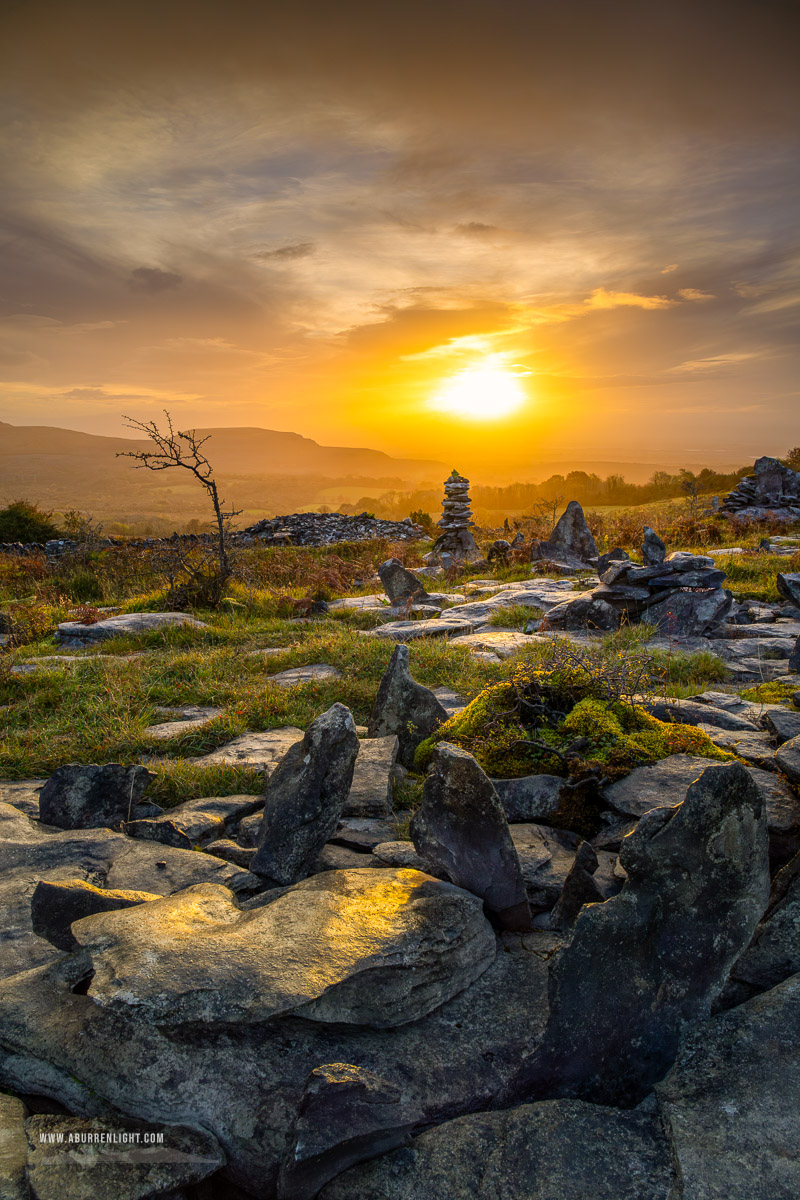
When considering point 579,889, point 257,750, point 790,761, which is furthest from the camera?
point 257,750

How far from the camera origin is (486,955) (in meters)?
2.88

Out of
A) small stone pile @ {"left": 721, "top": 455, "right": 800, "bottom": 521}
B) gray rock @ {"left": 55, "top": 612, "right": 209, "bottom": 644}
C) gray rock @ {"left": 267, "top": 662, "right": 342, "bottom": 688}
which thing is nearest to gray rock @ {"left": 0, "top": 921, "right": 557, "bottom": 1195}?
gray rock @ {"left": 267, "top": 662, "right": 342, "bottom": 688}

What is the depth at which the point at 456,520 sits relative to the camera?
24.9 metres

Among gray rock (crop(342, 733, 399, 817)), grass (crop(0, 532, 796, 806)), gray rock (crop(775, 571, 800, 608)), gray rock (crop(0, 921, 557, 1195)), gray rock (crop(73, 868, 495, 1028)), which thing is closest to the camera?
gray rock (crop(0, 921, 557, 1195))

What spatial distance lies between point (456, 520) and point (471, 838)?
2217cm

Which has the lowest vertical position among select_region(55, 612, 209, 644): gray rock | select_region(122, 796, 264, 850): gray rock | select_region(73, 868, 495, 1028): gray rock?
select_region(122, 796, 264, 850): gray rock

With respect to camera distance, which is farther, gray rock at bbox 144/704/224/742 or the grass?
gray rock at bbox 144/704/224/742

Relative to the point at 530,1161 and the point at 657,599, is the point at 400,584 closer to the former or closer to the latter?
the point at 657,599

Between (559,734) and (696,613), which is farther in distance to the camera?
(696,613)

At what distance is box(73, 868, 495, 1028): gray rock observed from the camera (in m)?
2.30

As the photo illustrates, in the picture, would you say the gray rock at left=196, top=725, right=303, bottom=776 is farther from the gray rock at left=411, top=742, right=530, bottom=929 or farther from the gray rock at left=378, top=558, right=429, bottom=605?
the gray rock at left=378, top=558, right=429, bottom=605

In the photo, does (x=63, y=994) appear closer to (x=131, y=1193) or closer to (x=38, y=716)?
(x=131, y=1193)

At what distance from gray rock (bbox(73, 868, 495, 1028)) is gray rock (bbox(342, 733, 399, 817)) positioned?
46.3 inches

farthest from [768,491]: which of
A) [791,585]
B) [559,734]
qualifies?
[559,734]
